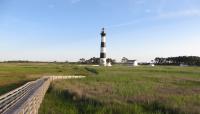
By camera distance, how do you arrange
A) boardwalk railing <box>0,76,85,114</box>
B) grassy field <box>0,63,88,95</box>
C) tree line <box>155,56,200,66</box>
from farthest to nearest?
tree line <box>155,56,200,66</box> → grassy field <box>0,63,88,95</box> → boardwalk railing <box>0,76,85,114</box>

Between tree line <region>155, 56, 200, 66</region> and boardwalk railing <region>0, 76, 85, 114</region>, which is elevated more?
tree line <region>155, 56, 200, 66</region>

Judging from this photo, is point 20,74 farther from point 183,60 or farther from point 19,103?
point 183,60

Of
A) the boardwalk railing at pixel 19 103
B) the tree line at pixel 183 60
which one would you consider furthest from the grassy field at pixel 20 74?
the tree line at pixel 183 60

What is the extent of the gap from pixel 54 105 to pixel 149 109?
22.0 feet

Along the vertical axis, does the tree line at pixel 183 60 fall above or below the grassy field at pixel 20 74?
above

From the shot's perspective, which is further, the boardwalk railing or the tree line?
the tree line

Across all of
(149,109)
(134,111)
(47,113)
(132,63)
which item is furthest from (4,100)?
(132,63)

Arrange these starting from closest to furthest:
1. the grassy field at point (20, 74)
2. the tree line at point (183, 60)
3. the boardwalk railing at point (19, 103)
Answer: the boardwalk railing at point (19, 103), the grassy field at point (20, 74), the tree line at point (183, 60)

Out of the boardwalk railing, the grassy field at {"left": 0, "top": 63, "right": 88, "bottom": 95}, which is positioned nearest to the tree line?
the grassy field at {"left": 0, "top": 63, "right": 88, "bottom": 95}

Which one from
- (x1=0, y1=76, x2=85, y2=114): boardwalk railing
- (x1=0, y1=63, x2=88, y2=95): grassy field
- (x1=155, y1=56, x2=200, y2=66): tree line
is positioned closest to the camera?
(x1=0, y1=76, x2=85, y2=114): boardwalk railing

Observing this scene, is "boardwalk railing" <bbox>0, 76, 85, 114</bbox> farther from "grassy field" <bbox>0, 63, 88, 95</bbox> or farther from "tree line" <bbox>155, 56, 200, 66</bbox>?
"tree line" <bbox>155, 56, 200, 66</bbox>

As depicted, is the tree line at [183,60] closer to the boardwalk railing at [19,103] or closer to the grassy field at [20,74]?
the grassy field at [20,74]

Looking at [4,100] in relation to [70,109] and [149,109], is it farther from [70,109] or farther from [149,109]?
[149,109]

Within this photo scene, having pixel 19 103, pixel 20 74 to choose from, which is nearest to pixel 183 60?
pixel 20 74
